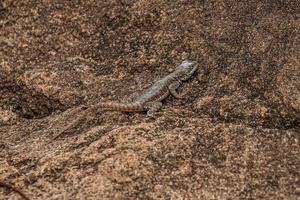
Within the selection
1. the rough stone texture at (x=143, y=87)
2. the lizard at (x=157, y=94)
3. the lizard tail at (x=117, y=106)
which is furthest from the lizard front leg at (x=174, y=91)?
the lizard tail at (x=117, y=106)

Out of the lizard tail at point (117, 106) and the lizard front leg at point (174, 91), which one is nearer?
the lizard tail at point (117, 106)

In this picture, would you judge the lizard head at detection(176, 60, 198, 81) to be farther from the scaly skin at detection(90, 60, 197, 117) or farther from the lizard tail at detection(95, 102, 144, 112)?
the lizard tail at detection(95, 102, 144, 112)

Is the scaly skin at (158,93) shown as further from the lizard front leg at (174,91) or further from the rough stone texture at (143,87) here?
the rough stone texture at (143,87)

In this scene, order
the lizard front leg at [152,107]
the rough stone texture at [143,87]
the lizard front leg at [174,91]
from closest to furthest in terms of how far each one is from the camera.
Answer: the rough stone texture at [143,87]
the lizard front leg at [152,107]
the lizard front leg at [174,91]

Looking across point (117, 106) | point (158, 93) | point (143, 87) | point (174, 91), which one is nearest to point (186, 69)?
point (174, 91)

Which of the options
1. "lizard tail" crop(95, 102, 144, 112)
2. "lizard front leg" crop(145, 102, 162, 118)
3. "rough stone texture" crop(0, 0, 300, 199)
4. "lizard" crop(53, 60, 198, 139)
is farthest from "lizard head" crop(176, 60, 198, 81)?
"lizard tail" crop(95, 102, 144, 112)

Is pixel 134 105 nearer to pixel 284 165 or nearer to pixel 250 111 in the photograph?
pixel 250 111

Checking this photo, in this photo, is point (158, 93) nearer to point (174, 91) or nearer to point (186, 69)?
point (174, 91)
